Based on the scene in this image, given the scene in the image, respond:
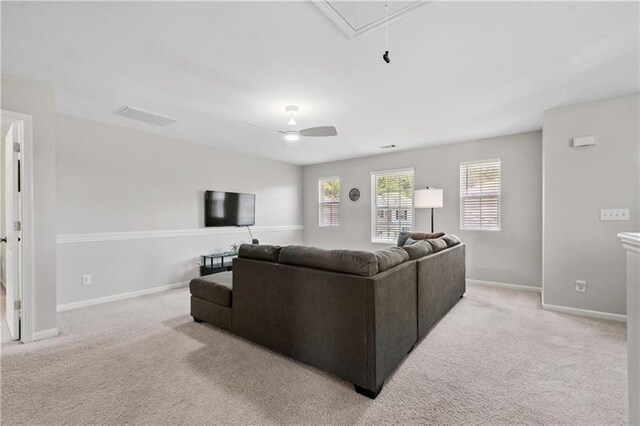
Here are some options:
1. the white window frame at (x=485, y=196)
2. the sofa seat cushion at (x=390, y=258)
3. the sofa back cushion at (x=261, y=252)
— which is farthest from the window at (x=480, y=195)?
the sofa back cushion at (x=261, y=252)

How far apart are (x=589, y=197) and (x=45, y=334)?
6.06m

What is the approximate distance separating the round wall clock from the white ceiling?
2.59 metres

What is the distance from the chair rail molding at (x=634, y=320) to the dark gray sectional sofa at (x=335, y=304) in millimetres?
1166

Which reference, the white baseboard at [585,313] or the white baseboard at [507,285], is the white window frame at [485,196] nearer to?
the white baseboard at [507,285]

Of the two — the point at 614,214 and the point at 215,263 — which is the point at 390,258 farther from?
the point at 215,263

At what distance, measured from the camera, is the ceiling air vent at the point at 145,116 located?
3.51 metres

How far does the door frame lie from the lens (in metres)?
2.70

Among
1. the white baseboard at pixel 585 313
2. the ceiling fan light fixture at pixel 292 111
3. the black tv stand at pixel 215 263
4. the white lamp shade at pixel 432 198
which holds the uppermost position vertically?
the ceiling fan light fixture at pixel 292 111

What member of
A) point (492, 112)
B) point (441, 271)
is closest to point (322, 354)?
point (441, 271)

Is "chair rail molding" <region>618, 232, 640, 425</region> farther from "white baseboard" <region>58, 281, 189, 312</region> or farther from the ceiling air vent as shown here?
"white baseboard" <region>58, 281, 189, 312</region>

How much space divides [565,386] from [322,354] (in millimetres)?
1706

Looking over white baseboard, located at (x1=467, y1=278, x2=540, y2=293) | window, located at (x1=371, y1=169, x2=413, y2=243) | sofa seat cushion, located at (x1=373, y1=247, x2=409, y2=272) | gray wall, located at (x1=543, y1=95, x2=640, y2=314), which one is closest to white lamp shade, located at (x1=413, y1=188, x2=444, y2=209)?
window, located at (x1=371, y1=169, x2=413, y2=243)

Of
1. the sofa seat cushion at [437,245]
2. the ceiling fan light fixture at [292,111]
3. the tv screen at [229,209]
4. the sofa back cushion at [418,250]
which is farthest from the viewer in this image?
the tv screen at [229,209]

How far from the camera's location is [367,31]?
200 centimetres
